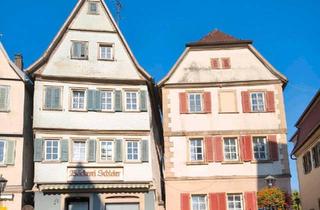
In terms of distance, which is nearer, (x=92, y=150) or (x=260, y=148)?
(x=92, y=150)

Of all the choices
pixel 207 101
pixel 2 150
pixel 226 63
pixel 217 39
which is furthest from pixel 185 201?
pixel 217 39

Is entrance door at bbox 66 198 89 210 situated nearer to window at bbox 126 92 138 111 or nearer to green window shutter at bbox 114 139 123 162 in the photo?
green window shutter at bbox 114 139 123 162

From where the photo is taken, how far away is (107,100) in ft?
96.8

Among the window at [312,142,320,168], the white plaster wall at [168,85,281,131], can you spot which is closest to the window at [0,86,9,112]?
the white plaster wall at [168,85,281,131]

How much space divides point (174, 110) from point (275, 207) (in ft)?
29.3

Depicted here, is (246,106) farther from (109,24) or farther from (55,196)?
(55,196)

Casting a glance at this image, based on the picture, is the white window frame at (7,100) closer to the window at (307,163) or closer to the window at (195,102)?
the window at (195,102)

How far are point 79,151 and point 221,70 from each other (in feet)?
33.4

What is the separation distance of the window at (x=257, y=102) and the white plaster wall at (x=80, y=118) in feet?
21.5

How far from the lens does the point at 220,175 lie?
96.0ft

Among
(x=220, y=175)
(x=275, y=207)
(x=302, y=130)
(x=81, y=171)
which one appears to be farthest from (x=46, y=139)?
(x=302, y=130)

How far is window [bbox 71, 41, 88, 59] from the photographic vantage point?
2991 centimetres

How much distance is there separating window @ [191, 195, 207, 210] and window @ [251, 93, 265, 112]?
243 inches

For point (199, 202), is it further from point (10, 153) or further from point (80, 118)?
point (10, 153)
